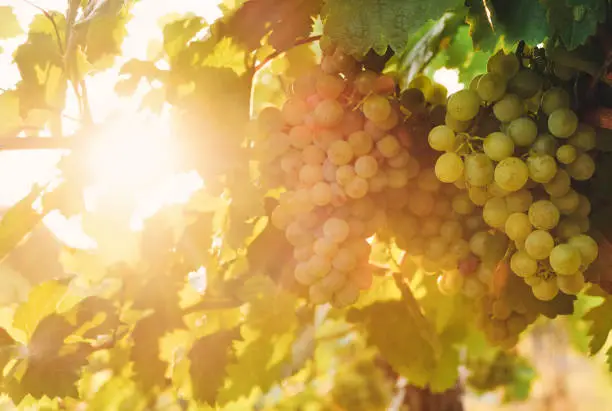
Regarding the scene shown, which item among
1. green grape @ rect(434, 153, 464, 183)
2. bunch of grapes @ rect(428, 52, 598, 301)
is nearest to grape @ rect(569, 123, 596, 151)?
bunch of grapes @ rect(428, 52, 598, 301)

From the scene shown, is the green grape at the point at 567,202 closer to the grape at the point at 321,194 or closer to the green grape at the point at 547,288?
the green grape at the point at 547,288

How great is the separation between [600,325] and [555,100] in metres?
0.45

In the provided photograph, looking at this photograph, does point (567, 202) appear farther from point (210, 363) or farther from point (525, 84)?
point (210, 363)

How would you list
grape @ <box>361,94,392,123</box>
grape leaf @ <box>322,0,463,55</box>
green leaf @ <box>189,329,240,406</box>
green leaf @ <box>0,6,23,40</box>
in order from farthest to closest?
green leaf @ <box>0,6,23,40</box> < green leaf @ <box>189,329,240,406</box> < grape @ <box>361,94,392,123</box> < grape leaf @ <box>322,0,463,55</box>

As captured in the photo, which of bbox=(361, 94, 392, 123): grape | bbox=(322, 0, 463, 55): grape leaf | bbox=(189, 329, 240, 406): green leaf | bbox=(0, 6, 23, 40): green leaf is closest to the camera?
bbox=(322, 0, 463, 55): grape leaf

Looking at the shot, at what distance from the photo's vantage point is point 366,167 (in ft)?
2.18

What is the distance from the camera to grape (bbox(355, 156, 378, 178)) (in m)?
0.67

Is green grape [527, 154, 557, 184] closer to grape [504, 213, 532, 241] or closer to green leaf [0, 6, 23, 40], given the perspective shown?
grape [504, 213, 532, 241]

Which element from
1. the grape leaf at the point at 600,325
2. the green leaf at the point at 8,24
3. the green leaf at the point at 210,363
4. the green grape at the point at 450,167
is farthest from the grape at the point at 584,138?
the green leaf at the point at 8,24

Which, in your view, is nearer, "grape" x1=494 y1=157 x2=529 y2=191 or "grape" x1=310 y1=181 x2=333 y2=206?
"grape" x1=494 y1=157 x2=529 y2=191

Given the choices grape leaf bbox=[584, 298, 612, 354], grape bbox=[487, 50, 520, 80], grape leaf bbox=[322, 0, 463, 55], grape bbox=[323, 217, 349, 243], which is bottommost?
grape leaf bbox=[584, 298, 612, 354]

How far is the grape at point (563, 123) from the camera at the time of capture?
1.90ft

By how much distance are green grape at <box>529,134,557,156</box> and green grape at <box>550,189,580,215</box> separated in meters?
0.04

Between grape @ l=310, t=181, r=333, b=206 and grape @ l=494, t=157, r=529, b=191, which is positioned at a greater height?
grape @ l=494, t=157, r=529, b=191
